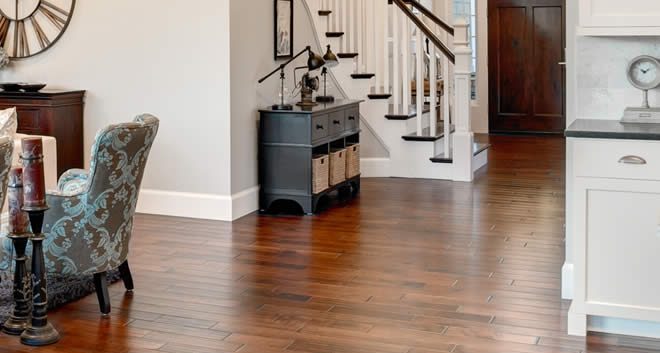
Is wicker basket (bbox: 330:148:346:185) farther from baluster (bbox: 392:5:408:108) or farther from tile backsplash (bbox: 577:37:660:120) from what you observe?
tile backsplash (bbox: 577:37:660:120)

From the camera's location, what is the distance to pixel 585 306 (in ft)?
A: 12.3

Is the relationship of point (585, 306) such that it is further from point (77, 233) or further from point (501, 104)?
point (501, 104)

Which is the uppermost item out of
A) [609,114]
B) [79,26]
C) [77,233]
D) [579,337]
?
[79,26]

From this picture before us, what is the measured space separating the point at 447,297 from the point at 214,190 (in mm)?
2349

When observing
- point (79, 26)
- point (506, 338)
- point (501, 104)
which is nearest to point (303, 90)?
point (79, 26)

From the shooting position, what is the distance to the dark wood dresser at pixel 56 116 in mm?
6305

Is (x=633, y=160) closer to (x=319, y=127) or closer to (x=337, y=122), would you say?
(x=319, y=127)

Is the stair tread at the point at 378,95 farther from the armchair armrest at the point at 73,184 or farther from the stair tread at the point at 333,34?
the armchair armrest at the point at 73,184

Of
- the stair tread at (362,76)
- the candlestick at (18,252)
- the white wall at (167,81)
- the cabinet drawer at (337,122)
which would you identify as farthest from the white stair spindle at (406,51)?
the candlestick at (18,252)

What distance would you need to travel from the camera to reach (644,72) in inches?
154

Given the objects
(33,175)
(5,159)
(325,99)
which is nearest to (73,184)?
(33,175)

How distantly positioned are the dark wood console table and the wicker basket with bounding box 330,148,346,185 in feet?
0.64

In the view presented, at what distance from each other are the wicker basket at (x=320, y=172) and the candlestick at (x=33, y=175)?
2.88 meters

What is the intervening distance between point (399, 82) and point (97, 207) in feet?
14.4
